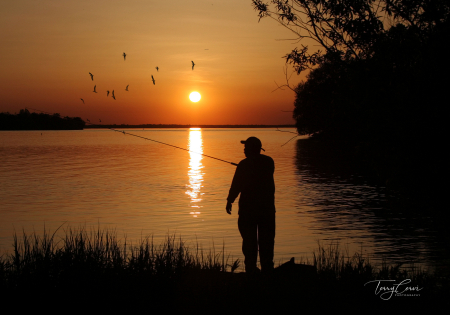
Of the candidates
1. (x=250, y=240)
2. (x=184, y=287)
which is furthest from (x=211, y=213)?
(x=184, y=287)

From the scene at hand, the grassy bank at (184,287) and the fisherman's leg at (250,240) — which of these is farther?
the fisherman's leg at (250,240)

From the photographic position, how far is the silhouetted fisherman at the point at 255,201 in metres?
6.91

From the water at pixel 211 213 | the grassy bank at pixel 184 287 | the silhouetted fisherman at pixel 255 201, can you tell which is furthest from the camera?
the water at pixel 211 213

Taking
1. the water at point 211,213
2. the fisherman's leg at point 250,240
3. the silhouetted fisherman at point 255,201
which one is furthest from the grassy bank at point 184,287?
the water at point 211,213

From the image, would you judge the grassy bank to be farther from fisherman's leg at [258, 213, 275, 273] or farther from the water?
the water

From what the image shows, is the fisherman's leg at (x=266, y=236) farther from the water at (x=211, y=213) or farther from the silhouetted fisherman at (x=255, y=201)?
the water at (x=211, y=213)

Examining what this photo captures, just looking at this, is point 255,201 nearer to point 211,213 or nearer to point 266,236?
point 266,236

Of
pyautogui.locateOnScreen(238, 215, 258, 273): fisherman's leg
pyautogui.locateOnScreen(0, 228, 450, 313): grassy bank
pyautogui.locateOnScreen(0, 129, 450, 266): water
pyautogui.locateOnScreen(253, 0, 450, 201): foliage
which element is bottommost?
pyautogui.locateOnScreen(0, 129, 450, 266): water

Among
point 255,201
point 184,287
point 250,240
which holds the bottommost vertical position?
point 184,287

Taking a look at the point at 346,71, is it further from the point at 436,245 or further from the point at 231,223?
the point at 231,223

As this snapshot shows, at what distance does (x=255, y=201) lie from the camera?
691 cm

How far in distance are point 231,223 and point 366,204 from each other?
22.5 feet

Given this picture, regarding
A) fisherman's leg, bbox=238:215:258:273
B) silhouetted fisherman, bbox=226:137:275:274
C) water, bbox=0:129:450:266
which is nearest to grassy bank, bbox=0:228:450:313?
fisherman's leg, bbox=238:215:258:273

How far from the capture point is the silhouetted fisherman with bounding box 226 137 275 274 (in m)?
6.91
